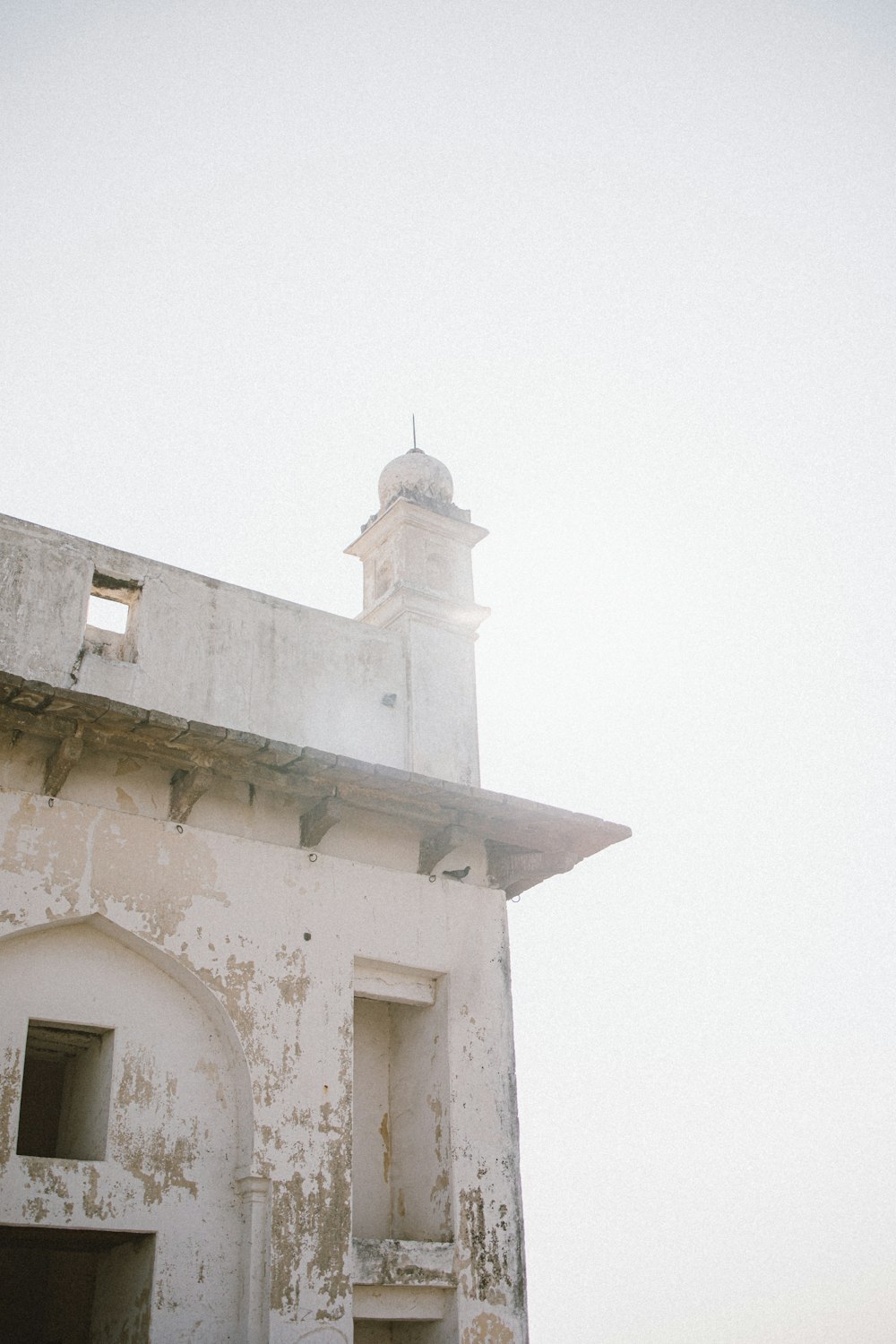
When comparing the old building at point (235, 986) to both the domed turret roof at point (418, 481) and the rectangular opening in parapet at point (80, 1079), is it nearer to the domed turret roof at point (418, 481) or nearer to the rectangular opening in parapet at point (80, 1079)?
A: the rectangular opening in parapet at point (80, 1079)

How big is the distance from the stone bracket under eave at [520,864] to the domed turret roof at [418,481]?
4.26 m

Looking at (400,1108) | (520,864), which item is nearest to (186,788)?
(520,864)

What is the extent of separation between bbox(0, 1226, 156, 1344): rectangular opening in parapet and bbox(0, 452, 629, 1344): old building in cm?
2

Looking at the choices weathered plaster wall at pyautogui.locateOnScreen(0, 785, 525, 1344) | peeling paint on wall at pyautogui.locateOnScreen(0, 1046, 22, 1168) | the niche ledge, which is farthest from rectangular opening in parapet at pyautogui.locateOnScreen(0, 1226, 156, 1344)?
the niche ledge

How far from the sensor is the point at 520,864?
1183cm

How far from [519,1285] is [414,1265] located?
1016 millimetres

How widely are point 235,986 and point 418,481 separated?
6522mm

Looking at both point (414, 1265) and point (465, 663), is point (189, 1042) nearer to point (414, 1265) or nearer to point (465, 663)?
point (414, 1265)

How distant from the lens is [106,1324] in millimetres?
9477

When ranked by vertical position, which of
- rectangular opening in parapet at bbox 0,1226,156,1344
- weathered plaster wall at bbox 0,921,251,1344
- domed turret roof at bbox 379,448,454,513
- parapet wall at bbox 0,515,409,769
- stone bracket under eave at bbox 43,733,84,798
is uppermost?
domed turret roof at bbox 379,448,454,513

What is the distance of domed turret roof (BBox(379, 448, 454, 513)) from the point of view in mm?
14383

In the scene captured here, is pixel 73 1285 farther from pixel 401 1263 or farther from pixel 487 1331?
pixel 487 1331

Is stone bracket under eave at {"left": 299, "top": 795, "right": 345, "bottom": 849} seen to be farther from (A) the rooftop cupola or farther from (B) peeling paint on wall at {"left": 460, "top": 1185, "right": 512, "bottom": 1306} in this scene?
(B) peeling paint on wall at {"left": 460, "top": 1185, "right": 512, "bottom": 1306}

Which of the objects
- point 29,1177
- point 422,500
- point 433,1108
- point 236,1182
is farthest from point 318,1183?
point 422,500
